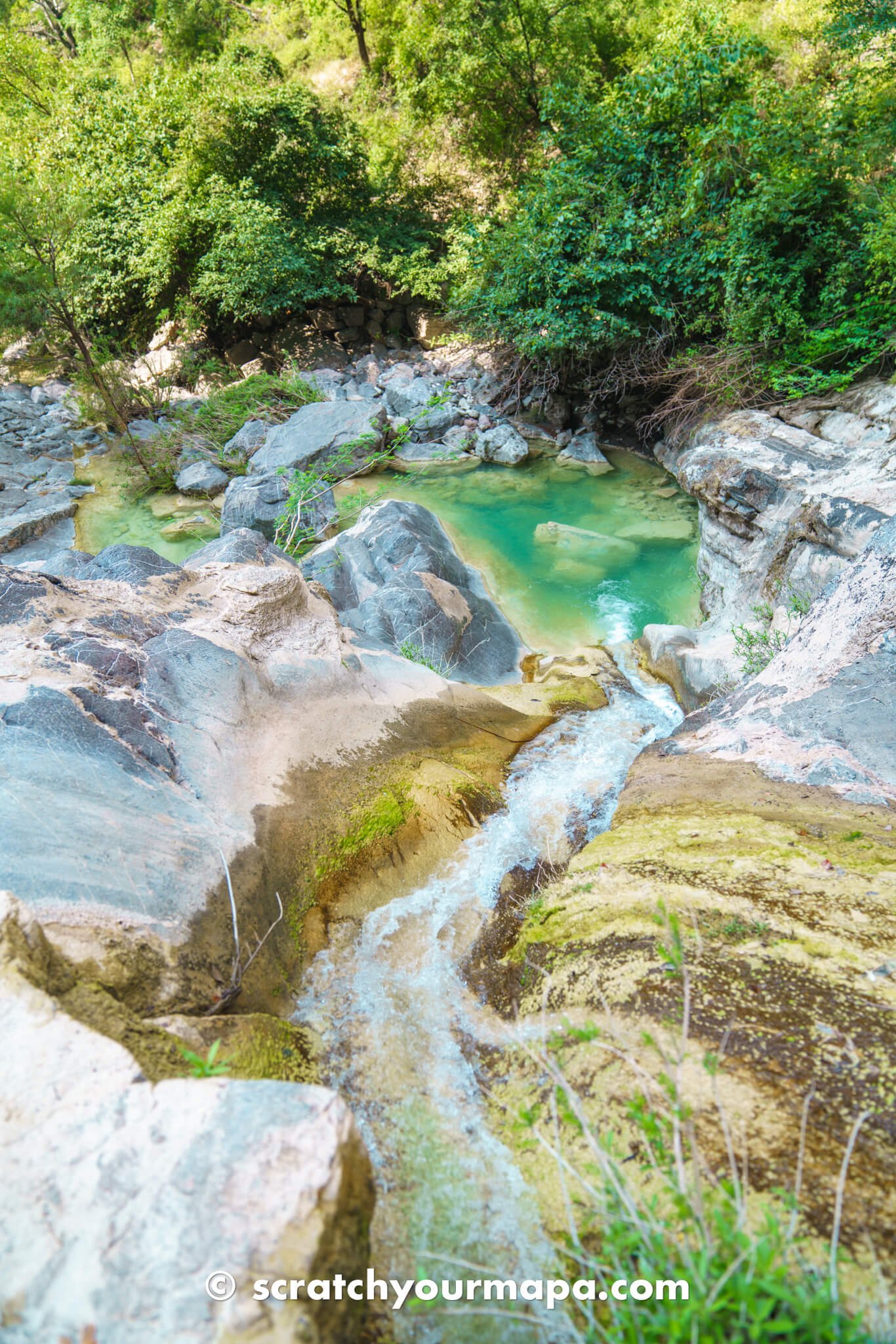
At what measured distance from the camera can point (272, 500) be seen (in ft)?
30.6

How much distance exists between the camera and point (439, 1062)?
2.58 metres

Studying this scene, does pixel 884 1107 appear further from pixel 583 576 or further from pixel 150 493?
pixel 150 493

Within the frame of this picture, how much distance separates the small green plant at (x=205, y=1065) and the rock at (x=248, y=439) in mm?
10806

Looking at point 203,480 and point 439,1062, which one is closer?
point 439,1062

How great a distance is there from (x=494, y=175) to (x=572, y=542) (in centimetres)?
1144

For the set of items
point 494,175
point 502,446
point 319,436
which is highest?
point 494,175

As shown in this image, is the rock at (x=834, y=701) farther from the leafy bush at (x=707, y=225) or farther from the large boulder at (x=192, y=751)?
the leafy bush at (x=707, y=225)

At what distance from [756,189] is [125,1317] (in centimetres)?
1071

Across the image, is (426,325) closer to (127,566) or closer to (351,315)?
(351,315)

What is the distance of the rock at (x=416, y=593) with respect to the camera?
6.38 meters

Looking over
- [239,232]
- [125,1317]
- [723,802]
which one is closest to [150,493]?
[239,232]

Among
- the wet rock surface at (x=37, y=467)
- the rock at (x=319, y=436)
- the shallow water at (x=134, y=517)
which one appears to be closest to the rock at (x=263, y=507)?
the rock at (x=319, y=436)

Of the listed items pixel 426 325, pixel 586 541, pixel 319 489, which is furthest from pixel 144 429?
pixel 586 541

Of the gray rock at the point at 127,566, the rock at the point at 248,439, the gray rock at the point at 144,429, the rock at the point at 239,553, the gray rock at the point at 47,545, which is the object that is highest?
the gray rock at the point at 127,566
